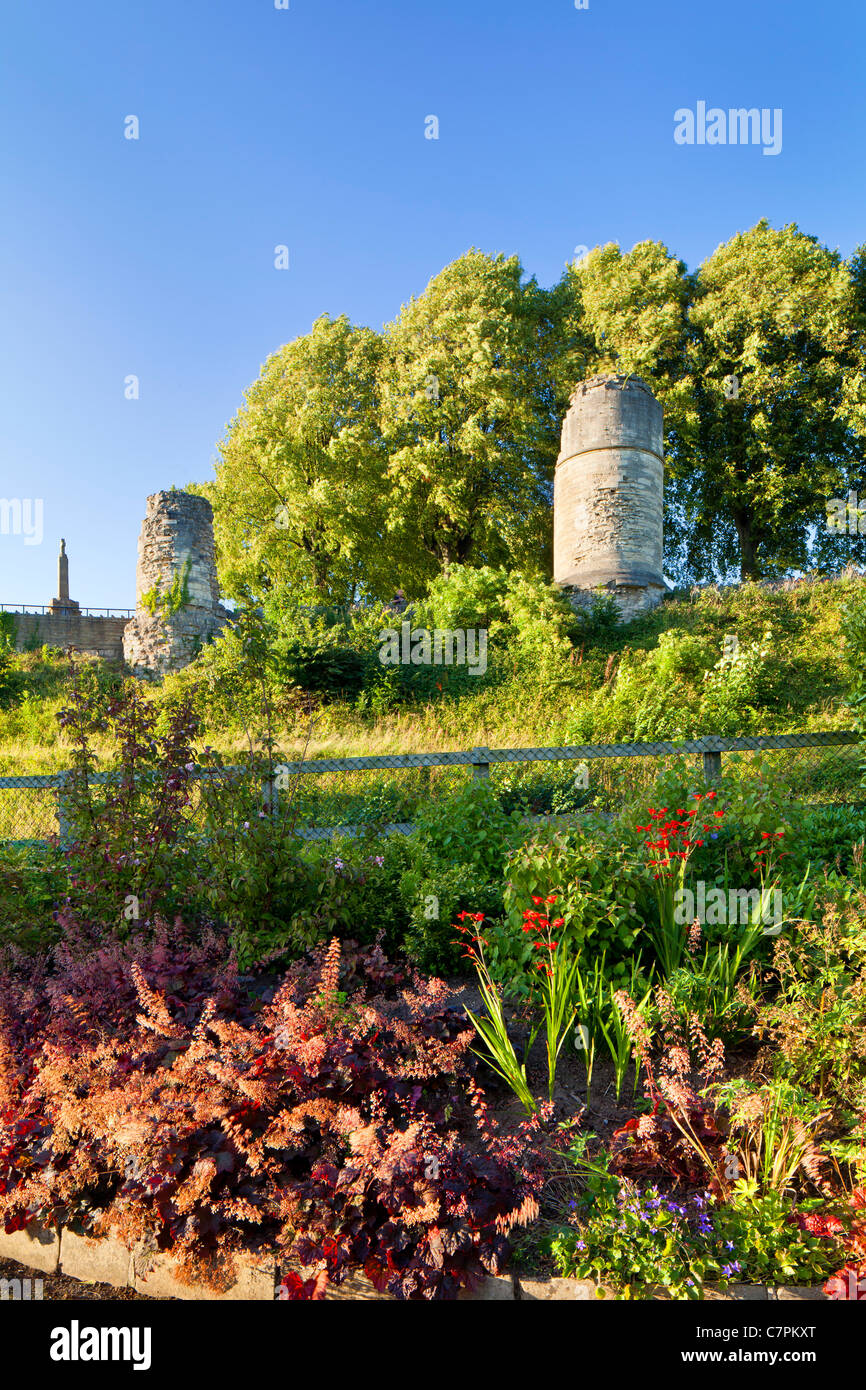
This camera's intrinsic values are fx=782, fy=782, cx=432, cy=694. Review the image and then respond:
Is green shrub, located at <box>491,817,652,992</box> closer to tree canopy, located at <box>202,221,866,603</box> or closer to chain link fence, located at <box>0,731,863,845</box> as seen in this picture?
chain link fence, located at <box>0,731,863,845</box>

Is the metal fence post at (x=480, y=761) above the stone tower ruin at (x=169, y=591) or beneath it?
beneath

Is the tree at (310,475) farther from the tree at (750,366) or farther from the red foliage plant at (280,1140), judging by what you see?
the red foliage plant at (280,1140)

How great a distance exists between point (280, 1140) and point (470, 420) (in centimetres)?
2132

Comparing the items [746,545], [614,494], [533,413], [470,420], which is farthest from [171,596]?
[746,545]

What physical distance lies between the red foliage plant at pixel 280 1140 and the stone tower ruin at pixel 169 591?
13.5 metres

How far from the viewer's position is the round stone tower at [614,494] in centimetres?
1731

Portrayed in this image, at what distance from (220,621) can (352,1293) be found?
15718mm

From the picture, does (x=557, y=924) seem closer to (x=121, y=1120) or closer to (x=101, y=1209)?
(x=121, y=1120)

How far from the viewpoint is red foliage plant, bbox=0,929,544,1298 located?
2463mm

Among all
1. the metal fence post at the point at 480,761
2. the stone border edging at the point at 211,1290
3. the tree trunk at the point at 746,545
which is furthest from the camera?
the tree trunk at the point at 746,545

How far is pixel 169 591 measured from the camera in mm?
16438

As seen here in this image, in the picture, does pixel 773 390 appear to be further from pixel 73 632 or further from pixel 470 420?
pixel 73 632

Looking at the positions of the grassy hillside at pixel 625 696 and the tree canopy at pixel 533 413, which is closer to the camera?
the grassy hillside at pixel 625 696

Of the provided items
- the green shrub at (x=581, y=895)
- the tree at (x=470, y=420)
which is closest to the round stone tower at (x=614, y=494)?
the tree at (x=470, y=420)
